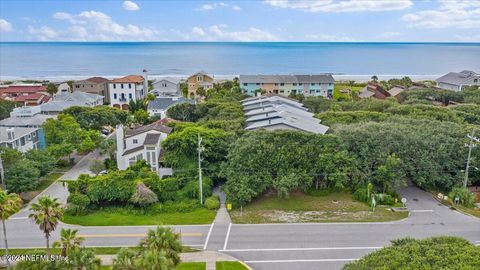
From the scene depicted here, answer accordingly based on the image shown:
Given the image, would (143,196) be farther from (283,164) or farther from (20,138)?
(20,138)

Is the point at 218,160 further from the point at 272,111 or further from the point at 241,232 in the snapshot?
the point at 272,111

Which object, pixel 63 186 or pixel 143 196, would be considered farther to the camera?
pixel 63 186

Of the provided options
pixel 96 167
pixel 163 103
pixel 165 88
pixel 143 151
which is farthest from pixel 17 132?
pixel 165 88

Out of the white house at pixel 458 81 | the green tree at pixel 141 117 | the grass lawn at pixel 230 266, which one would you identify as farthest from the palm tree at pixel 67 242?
the white house at pixel 458 81

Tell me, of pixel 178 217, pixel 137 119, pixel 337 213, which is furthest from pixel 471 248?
pixel 137 119

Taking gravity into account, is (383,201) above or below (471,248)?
below

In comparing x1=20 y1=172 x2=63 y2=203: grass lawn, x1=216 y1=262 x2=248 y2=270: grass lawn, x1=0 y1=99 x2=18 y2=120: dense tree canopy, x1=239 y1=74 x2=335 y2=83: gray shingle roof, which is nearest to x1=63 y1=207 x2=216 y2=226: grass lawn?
x1=216 y1=262 x2=248 y2=270: grass lawn
